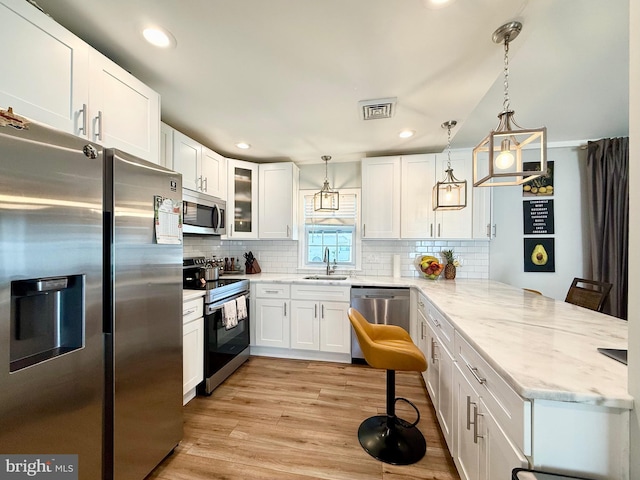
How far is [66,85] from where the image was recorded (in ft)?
4.26

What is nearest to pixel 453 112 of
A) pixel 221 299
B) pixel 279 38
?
pixel 279 38

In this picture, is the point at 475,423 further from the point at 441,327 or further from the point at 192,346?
the point at 192,346

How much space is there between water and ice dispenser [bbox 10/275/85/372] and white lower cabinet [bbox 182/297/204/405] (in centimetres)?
91

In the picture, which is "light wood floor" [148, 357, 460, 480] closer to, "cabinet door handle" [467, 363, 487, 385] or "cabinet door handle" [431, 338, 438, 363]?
"cabinet door handle" [431, 338, 438, 363]

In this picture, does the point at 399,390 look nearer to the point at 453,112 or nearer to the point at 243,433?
the point at 243,433

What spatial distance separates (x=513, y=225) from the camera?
3.27 meters

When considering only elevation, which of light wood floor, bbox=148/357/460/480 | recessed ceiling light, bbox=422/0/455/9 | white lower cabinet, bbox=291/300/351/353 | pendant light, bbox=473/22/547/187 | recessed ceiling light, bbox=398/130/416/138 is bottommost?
light wood floor, bbox=148/357/460/480

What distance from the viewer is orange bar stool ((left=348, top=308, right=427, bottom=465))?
5.16 feet

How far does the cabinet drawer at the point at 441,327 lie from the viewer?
162 cm

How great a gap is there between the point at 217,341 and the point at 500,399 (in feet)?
7.43

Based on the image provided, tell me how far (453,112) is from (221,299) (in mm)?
2767

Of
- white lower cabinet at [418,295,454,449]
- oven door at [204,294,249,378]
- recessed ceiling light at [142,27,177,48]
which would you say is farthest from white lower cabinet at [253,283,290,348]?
recessed ceiling light at [142,27,177,48]

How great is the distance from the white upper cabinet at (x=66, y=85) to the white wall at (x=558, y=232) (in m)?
3.79

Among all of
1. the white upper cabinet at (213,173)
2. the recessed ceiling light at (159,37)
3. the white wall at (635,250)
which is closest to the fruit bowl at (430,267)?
the white wall at (635,250)
